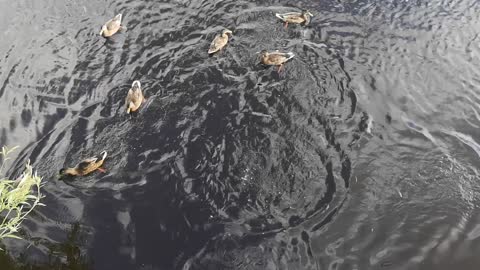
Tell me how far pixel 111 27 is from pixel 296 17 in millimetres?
3495

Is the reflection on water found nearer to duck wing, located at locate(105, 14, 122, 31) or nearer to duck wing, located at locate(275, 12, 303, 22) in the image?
duck wing, located at locate(105, 14, 122, 31)

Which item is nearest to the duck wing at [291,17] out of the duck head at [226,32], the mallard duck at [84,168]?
the duck head at [226,32]

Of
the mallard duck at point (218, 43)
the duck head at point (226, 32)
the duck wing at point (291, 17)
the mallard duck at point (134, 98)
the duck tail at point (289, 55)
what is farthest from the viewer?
the duck wing at point (291, 17)

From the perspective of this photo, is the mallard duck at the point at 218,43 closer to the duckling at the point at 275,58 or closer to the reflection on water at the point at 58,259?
the duckling at the point at 275,58

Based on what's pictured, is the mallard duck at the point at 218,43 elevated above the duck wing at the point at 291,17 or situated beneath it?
elevated above

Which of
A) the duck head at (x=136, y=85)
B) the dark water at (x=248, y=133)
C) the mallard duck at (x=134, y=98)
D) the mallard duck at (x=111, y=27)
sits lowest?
the dark water at (x=248, y=133)

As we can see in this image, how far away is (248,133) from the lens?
795cm

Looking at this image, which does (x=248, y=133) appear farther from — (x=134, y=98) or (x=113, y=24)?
(x=113, y=24)

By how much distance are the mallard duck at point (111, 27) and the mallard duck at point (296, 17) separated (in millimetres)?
3065

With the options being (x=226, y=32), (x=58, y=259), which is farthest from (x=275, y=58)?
(x=58, y=259)

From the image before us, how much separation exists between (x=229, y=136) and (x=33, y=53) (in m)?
4.24

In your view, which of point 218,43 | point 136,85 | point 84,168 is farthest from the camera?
point 218,43

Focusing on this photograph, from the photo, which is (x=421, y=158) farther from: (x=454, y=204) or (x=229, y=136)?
(x=229, y=136)

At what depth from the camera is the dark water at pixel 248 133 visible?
6730 millimetres
